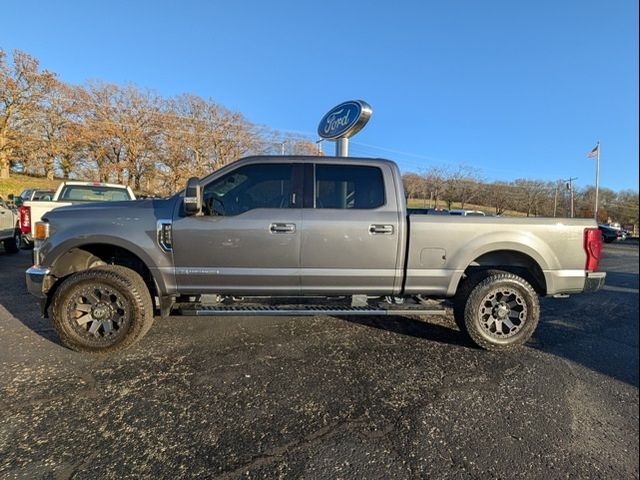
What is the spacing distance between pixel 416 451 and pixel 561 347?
2.80m

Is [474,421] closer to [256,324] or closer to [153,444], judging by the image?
[153,444]

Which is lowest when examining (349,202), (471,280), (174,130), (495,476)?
(495,476)

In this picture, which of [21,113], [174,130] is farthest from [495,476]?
[21,113]

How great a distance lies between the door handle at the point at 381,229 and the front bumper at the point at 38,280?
337 centimetres

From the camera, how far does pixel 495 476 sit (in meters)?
2.00

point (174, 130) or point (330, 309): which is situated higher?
point (174, 130)

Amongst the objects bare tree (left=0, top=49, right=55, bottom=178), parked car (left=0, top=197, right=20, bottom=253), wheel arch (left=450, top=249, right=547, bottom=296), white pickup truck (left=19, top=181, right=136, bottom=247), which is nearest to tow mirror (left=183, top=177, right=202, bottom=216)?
wheel arch (left=450, top=249, right=547, bottom=296)

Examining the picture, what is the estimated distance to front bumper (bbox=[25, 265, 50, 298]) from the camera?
136 inches

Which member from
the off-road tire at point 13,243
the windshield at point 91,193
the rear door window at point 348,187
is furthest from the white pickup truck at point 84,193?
the rear door window at point 348,187

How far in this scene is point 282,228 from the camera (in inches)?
140

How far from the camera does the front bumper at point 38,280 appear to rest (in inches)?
136

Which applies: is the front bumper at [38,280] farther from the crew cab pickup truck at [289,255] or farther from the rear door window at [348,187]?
the rear door window at [348,187]

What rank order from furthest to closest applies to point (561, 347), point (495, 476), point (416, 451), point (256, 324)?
point (256, 324) < point (561, 347) < point (416, 451) < point (495, 476)

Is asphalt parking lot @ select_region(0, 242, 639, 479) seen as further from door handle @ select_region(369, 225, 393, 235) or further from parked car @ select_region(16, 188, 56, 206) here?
parked car @ select_region(16, 188, 56, 206)
